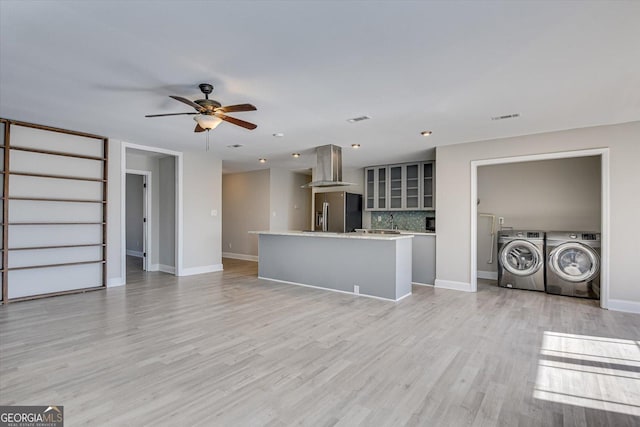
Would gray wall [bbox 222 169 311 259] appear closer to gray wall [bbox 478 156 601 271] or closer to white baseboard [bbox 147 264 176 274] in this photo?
white baseboard [bbox 147 264 176 274]

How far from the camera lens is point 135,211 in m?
9.02

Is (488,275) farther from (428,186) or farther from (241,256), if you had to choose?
(241,256)

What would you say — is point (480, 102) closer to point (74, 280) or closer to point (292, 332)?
point (292, 332)

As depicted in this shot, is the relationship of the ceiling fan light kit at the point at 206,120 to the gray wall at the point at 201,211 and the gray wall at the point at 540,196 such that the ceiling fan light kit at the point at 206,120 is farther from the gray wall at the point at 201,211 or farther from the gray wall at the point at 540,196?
the gray wall at the point at 540,196

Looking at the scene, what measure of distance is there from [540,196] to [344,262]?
3.84 metres

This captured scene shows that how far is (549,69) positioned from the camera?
269 cm

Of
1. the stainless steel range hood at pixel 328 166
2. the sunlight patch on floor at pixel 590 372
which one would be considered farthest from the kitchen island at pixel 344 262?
the sunlight patch on floor at pixel 590 372

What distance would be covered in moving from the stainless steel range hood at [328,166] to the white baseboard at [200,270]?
2.95 meters

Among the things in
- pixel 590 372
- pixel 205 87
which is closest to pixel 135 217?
pixel 205 87

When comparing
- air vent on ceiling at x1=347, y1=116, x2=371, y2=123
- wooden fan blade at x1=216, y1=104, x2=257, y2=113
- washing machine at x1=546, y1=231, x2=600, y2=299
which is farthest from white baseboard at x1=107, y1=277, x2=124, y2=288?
washing machine at x1=546, y1=231, x2=600, y2=299

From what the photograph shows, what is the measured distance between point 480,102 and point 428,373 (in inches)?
109

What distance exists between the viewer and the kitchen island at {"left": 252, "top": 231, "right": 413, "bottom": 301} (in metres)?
4.56

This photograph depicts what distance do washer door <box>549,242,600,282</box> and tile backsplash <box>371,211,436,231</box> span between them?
7.73 feet

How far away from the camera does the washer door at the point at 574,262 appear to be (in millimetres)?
4742
